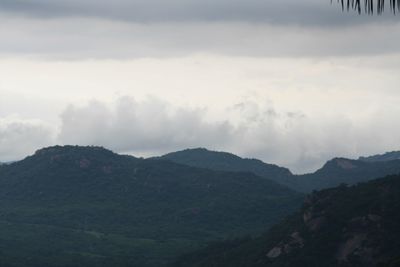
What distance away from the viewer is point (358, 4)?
62.4ft

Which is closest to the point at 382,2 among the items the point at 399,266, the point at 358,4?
the point at 358,4

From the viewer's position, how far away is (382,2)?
1895 centimetres

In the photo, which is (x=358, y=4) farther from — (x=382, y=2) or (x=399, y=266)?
(x=399, y=266)

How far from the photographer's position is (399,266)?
86.7m

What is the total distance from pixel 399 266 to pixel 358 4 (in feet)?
235

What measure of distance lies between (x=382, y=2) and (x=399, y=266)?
235 feet

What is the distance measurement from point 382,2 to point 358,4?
0.54 meters

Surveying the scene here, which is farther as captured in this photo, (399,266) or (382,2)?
(399,266)

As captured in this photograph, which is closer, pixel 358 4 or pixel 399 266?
pixel 358 4
